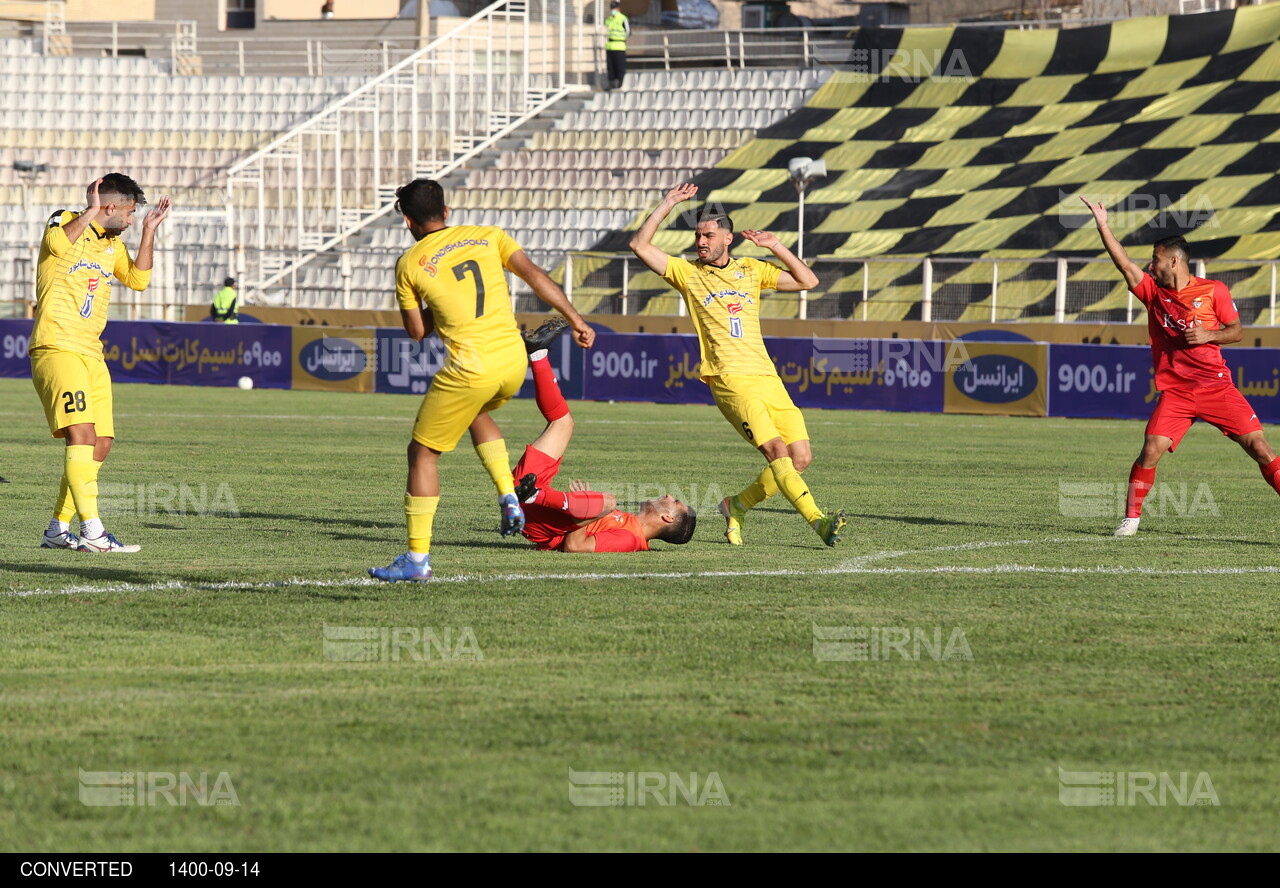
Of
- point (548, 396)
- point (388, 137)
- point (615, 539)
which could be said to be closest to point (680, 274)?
point (548, 396)

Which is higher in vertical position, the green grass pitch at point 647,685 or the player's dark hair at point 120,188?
the player's dark hair at point 120,188

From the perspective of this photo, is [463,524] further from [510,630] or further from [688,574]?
[510,630]

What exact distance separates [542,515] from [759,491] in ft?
5.42

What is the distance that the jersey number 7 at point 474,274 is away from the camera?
344 inches

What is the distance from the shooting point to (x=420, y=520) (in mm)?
8758

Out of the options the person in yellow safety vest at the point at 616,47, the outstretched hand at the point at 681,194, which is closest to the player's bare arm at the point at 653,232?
the outstretched hand at the point at 681,194

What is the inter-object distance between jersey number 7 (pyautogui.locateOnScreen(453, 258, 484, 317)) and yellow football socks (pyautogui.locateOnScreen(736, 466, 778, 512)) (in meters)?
2.86

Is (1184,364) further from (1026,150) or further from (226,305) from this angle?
(1026,150)

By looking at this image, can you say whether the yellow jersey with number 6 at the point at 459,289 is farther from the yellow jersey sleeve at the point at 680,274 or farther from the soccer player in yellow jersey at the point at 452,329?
the yellow jersey sleeve at the point at 680,274

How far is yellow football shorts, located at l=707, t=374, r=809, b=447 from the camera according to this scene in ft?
35.8

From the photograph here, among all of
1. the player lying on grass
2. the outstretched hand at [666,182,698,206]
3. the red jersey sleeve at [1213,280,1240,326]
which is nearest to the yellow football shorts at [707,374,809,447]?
the player lying on grass

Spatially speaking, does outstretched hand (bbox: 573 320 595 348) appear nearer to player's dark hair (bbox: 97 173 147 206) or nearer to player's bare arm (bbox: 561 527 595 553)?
player's bare arm (bbox: 561 527 595 553)
